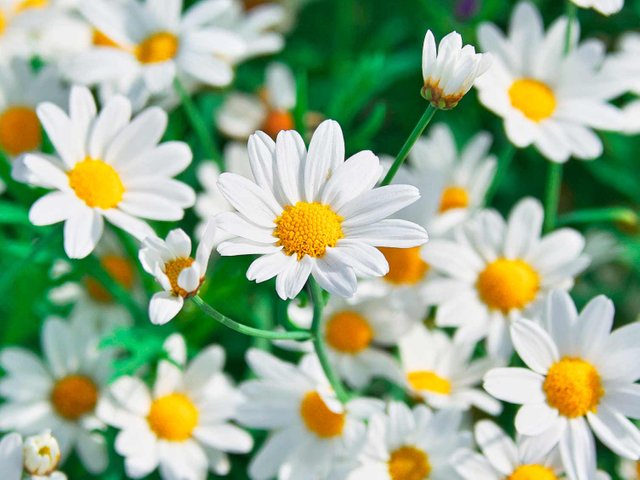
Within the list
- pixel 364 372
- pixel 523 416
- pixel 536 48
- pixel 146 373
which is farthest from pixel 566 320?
pixel 146 373

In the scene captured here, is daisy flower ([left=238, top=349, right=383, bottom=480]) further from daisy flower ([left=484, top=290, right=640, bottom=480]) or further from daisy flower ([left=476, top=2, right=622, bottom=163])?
daisy flower ([left=476, top=2, right=622, bottom=163])

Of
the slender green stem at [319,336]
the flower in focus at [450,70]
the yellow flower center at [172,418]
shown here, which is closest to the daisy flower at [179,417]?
the yellow flower center at [172,418]

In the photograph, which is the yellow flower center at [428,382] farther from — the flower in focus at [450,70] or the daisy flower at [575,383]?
the flower in focus at [450,70]

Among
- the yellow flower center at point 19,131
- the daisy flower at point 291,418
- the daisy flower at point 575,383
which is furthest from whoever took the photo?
the yellow flower center at point 19,131

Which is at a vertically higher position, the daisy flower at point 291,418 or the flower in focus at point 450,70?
the flower in focus at point 450,70

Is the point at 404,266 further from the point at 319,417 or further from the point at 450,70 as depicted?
the point at 450,70

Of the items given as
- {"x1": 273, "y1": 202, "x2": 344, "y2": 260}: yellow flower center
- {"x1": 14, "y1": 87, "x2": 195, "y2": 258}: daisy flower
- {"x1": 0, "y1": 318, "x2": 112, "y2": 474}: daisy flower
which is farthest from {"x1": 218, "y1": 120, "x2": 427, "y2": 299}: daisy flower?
{"x1": 0, "y1": 318, "x2": 112, "y2": 474}: daisy flower
